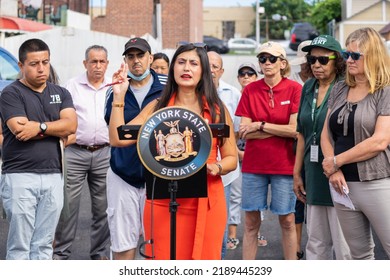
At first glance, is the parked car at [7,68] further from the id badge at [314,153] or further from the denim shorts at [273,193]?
the id badge at [314,153]

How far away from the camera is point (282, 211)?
261 inches

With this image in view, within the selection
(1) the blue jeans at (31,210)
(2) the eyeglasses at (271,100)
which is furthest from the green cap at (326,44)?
(1) the blue jeans at (31,210)

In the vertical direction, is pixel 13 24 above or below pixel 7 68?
above

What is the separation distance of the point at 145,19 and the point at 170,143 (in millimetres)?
43008

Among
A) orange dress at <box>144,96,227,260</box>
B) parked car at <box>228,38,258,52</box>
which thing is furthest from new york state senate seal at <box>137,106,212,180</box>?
parked car at <box>228,38,258,52</box>

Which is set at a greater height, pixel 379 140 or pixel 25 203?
pixel 379 140

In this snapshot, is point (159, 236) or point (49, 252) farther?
point (49, 252)

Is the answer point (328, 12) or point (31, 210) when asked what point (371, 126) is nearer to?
point (31, 210)

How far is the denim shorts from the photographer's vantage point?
6609mm

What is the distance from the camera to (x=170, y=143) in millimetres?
4277

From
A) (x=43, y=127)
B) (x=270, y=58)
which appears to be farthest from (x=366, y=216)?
(x=43, y=127)
